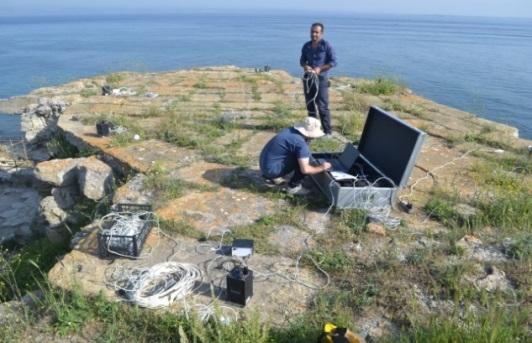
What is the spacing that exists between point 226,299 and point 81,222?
3555mm

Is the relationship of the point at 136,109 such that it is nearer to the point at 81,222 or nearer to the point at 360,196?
the point at 81,222

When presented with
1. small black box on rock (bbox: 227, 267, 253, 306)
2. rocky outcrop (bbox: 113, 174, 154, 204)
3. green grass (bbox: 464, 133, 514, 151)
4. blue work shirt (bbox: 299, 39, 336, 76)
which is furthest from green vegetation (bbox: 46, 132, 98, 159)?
green grass (bbox: 464, 133, 514, 151)

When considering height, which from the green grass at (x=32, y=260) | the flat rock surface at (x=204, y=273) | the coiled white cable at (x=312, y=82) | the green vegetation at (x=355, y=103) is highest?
the coiled white cable at (x=312, y=82)

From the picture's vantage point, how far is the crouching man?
523 centimetres

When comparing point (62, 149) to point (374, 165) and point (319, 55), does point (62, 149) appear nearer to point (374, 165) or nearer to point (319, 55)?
point (319, 55)

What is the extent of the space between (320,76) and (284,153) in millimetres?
2263

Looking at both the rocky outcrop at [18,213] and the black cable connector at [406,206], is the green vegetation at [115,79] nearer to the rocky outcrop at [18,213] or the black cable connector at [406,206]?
the rocky outcrop at [18,213]

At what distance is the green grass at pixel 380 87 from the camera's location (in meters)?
10.5

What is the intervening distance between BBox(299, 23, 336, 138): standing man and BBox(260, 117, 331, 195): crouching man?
191cm

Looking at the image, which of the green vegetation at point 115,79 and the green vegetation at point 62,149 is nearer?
the green vegetation at point 62,149

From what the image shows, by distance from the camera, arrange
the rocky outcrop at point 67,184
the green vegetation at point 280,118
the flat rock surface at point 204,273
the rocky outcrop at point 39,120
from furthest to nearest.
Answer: the rocky outcrop at point 39,120
the green vegetation at point 280,118
the rocky outcrop at point 67,184
the flat rock surface at point 204,273

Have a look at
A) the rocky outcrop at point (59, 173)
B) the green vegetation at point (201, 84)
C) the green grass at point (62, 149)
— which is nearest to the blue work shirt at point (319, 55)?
the rocky outcrop at point (59, 173)

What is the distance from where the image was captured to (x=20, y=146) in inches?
472

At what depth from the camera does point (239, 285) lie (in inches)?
136
